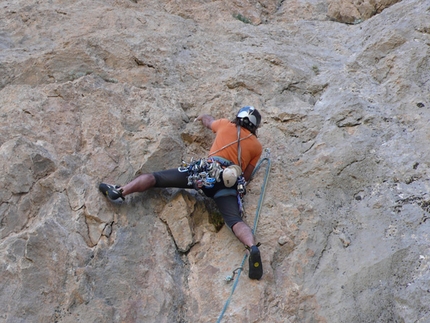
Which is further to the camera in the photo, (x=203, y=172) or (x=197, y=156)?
(x=197, y=156)

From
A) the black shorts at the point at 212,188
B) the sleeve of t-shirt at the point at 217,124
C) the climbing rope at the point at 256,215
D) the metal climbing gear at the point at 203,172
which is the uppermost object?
the sleeve of t-shirt at the point at 217,124

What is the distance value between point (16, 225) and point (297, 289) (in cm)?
308

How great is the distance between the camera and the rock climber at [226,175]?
18.1 feet

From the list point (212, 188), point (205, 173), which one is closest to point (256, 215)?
point (212, 188)

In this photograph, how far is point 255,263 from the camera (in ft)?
16.7

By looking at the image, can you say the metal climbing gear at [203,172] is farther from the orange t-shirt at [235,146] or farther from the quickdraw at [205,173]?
the orange t-shirt at [235,146]

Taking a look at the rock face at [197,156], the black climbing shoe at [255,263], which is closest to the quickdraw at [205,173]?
the rock face at [197,156]

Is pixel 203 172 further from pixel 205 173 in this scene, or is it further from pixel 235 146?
pixel 235 146

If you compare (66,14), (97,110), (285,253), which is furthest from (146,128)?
(66,14)

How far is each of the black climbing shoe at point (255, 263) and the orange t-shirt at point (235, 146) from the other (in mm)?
1243

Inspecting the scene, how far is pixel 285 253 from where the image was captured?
214 inches

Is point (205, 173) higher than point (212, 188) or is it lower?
higher

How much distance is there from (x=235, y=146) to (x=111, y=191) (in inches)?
60.9

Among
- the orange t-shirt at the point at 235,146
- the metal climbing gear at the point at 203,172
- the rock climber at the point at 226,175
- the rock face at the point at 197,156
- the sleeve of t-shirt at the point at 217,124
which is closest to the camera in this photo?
the rock face at the point at 197,156
